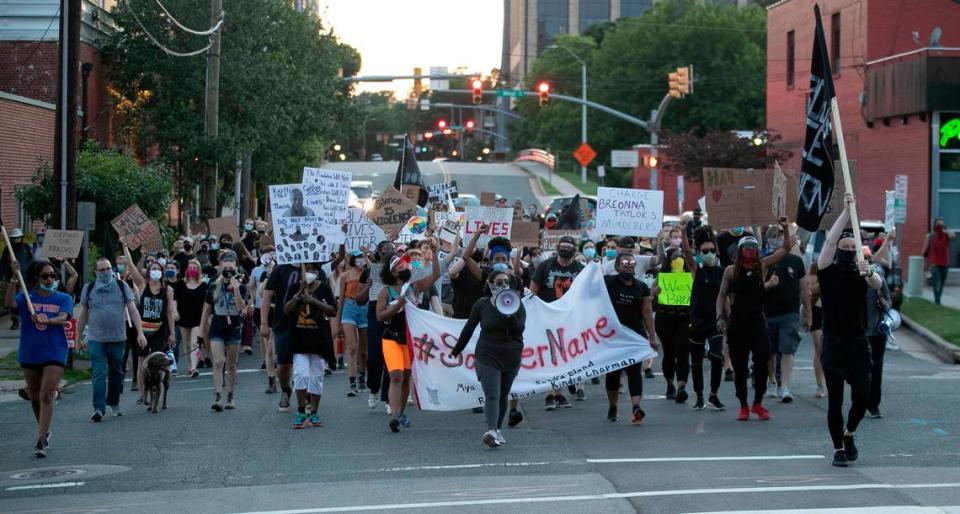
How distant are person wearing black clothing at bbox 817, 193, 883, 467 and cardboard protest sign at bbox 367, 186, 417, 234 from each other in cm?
943

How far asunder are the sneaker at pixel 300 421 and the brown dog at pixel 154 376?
7.01 feet

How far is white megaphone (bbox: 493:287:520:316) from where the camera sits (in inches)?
470

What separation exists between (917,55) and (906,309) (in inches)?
412

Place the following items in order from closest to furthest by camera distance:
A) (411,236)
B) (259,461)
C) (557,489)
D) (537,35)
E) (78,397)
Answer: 1. (557,489)
2. (259,461)
3. (78,397)
4. (411,236)
5. (537,35)

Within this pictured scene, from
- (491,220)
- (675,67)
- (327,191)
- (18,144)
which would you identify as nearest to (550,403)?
(327,191)

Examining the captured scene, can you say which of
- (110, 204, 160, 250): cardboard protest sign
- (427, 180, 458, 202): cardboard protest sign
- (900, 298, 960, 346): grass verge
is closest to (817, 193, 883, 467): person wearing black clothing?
(900, 298, 960, 346): grass verge

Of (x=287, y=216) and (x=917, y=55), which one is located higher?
(x=917, y=55)

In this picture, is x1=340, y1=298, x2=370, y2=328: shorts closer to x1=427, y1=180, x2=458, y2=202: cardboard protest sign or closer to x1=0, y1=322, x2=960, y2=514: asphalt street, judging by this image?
x1=0, y1=322, x2=960, y2=514: asphalt street

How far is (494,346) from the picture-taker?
473 inches

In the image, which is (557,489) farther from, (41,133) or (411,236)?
(41,133)

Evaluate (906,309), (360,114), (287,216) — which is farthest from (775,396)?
(360,114)

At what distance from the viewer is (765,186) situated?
17.3 meters

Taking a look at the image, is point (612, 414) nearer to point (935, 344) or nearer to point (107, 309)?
point (107, 309)

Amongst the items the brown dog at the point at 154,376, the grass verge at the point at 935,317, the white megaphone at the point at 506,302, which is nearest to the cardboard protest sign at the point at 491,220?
the brown dog at the point at 154,376
